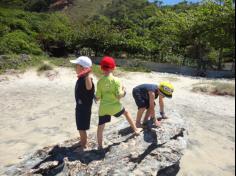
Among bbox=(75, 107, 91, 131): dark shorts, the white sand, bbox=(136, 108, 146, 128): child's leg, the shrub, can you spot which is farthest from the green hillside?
bbox=(75, 107, 91, 131): dark shorts

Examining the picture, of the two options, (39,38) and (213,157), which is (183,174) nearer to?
(213,157)

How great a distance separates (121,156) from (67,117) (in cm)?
491

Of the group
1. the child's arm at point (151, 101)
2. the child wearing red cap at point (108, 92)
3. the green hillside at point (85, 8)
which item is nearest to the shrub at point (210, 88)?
the child's arm at point (151, 101)

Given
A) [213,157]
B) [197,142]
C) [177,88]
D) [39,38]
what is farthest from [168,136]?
[39,38]

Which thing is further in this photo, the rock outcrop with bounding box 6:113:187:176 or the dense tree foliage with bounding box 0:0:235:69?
the dense tree foliage with bounding box 0:0:235:69

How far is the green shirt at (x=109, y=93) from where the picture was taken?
5.71 m

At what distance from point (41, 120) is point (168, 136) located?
472 cm

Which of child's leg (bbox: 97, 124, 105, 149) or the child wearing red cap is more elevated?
the child wearing red cap

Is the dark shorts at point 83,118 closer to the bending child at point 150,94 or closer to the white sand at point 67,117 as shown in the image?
the bending child at point 150,94

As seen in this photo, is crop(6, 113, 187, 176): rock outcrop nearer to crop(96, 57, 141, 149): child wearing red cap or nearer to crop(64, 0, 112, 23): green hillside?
crop(96, 57, 141, 149): child wearing red cap

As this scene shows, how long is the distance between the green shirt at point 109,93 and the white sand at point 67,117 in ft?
5.14

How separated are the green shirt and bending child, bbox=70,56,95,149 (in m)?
0.15

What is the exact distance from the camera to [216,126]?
994cm

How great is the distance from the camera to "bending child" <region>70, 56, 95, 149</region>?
18.4 feet
